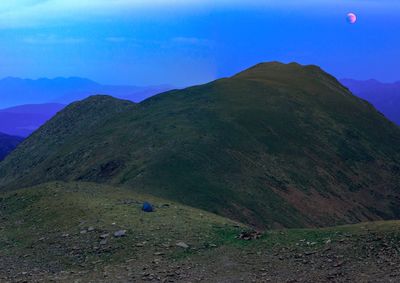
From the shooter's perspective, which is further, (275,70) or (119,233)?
(275,70)

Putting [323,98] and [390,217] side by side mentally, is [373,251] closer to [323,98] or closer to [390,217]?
[390,217]

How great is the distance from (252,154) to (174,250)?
1687 inches

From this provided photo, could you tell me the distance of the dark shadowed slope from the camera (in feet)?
168

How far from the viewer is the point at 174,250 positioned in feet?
73.5

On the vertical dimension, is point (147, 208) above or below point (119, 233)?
above

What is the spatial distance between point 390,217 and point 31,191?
155 ft

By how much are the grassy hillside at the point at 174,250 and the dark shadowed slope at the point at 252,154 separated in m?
17.7

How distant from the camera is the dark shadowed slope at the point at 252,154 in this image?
168ft

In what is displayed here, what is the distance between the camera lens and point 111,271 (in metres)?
20.9

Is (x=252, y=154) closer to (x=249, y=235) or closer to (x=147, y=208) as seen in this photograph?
(x=147, y=208)

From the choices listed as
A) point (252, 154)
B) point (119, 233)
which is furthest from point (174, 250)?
point (252, 154)

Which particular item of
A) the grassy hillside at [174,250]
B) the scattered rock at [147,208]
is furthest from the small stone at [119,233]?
the scattered rock at [147,208]

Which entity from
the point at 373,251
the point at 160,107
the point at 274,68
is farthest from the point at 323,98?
the point at 373,251

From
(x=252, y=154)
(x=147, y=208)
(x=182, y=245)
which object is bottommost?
(x=182, y=245)
